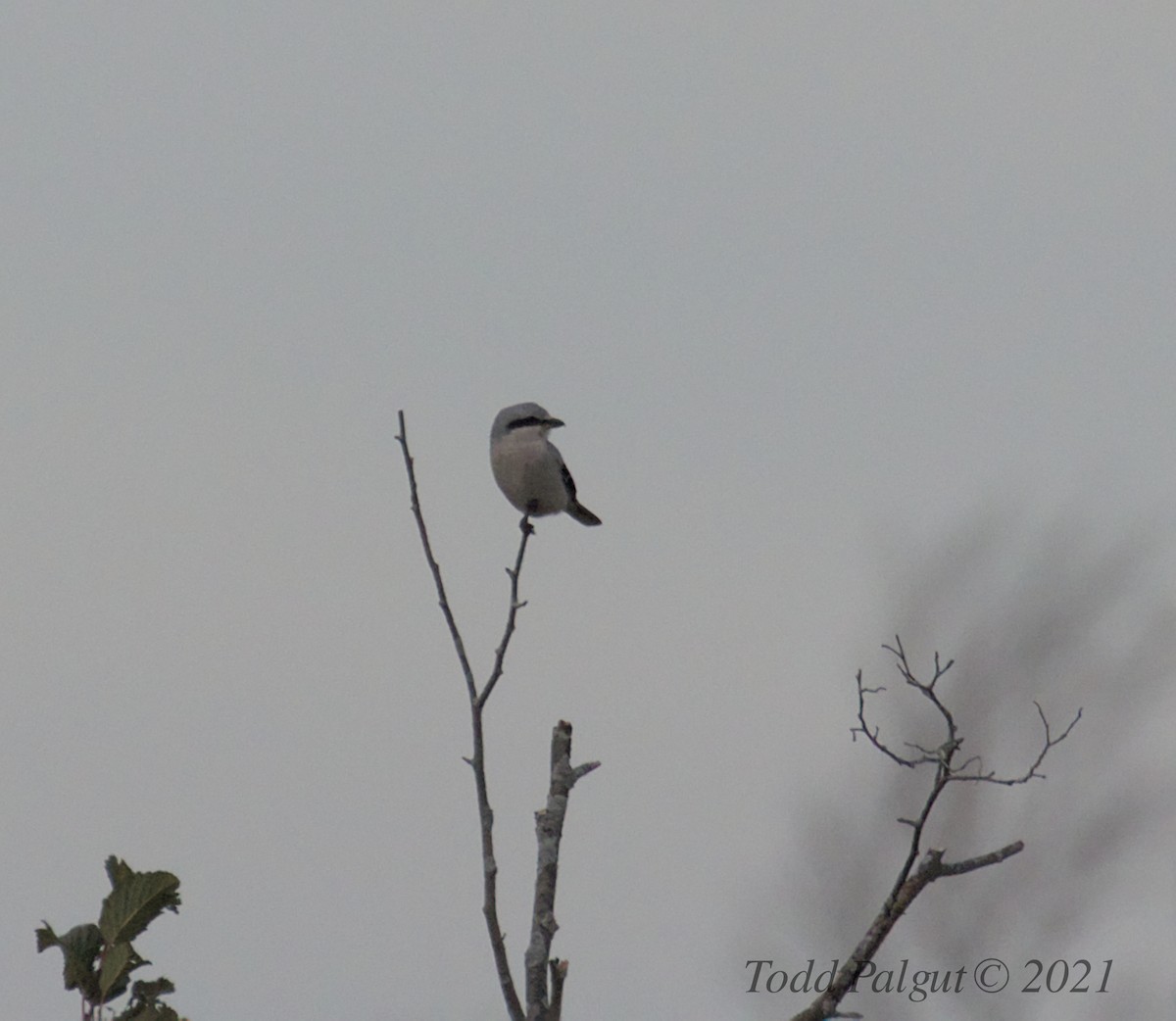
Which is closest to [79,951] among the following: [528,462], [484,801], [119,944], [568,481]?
[119,944]

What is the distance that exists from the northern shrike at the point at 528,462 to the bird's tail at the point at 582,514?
681 millimetres

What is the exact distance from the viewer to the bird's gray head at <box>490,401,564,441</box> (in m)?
Result: 7.02

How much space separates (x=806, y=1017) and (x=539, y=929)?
0.55 metres

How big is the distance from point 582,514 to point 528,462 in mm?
1352

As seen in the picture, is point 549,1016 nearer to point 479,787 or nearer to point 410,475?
point 479,787

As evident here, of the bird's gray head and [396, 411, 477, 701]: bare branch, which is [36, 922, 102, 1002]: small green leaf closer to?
[396, 411, 477, 701]: bare branch

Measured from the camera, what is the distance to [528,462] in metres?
6.75

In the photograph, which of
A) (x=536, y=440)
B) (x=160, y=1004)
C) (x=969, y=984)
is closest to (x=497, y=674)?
(x=160, y=1004)

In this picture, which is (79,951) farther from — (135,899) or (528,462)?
(528,462)

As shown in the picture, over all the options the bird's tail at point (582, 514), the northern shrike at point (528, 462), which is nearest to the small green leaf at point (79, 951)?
the northern shrike at point (528, 462)

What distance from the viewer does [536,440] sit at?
6926 mm

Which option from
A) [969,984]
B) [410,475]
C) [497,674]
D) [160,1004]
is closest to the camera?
[160,1004]

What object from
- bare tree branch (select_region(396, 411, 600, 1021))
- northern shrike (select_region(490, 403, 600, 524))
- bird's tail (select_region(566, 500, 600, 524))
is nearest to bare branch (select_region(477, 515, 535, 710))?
bare tree branch (select_region(396, 411, 600, 1021))

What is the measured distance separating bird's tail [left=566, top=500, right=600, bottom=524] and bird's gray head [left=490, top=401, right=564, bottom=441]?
80 cm
